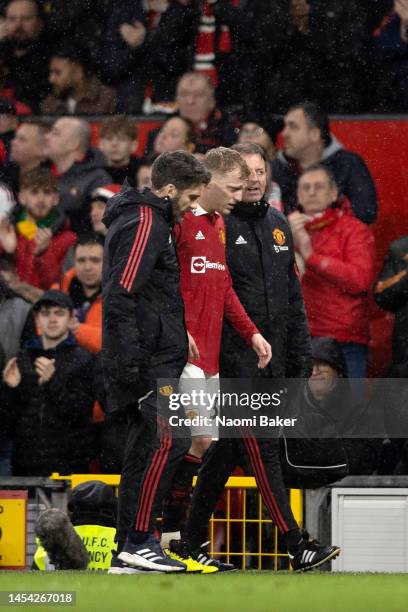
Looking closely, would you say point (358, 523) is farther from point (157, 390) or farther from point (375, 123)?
point (375, 123)

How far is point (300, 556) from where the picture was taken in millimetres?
6191

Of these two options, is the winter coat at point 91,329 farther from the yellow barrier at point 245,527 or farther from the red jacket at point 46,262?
the yellow barrier at point 245,527

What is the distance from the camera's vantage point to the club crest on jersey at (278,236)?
21.6ft

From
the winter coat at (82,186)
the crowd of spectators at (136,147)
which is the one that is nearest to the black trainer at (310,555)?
the crowd of spectators at (136,147)

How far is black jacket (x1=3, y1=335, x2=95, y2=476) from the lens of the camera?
918 centimetres

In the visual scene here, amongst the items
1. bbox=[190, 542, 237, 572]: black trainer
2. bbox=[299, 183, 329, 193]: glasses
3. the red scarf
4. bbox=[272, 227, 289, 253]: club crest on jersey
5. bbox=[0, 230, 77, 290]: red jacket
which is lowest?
bbox=[190, 542, 237, 572]: black trainer

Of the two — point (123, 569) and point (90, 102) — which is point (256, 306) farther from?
point (90, 102)

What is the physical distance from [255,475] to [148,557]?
84cm

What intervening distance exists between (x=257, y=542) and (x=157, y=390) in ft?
8.26

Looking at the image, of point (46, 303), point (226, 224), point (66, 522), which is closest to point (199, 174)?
point (226, 224)

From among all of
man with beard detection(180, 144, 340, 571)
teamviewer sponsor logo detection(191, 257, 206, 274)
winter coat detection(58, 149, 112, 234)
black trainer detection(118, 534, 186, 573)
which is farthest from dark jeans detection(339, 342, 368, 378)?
black trainer detection(118, 534, 186, 573)

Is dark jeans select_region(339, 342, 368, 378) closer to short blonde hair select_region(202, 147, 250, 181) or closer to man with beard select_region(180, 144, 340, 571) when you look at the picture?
man with beard select_region(180, 144, 340, 571)

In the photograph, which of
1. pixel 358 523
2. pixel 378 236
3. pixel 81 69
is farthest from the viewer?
pixel 81 69

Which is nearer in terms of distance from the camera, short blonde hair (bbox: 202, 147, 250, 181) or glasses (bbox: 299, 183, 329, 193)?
short blonde hair (bbox: 202, 147, 250, 181)
